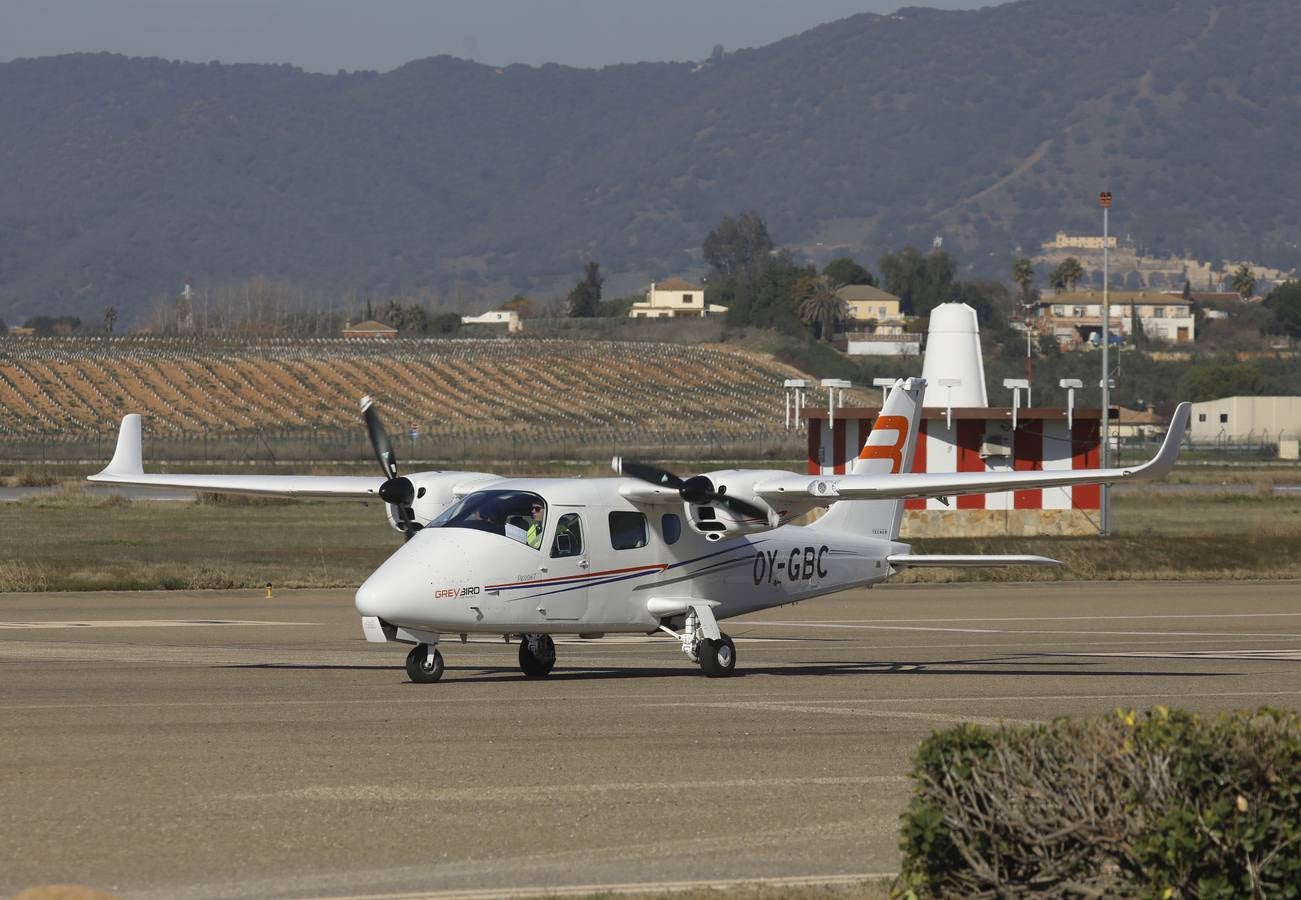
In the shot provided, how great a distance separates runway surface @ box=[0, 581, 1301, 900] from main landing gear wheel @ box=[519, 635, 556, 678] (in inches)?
12.5

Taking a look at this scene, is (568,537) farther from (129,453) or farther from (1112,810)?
(1112,810)

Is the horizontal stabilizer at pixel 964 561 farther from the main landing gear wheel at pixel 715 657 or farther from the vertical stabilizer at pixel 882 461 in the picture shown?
the main landing gear wheel at pixel 715 657

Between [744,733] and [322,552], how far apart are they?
32818mm

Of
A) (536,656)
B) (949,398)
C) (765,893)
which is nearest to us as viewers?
(765,893)

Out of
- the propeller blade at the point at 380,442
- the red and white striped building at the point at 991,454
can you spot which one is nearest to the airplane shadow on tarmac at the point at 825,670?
the propeller blade at the point at 380,442

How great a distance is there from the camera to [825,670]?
85.3 feet

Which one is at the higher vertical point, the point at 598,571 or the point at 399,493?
the point at 399,493

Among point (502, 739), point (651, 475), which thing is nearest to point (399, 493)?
point (651, 475)

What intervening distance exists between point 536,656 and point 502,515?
2401mm

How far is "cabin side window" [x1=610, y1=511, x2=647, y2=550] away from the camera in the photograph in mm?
24734

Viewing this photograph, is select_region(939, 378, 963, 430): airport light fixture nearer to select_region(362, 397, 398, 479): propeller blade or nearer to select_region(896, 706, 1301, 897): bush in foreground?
select_region(362, 397, 398, 479): propeller blade

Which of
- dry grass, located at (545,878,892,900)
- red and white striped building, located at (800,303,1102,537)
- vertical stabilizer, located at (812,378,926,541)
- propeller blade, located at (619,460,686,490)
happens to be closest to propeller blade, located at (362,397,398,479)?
propeller blade, located at (619,460,686,490)

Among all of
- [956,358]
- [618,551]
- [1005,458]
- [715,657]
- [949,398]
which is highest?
[956,358]

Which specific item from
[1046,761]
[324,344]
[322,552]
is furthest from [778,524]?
[324,344]
